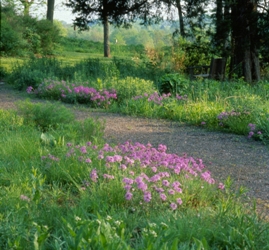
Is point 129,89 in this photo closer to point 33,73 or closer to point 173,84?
point 173,84

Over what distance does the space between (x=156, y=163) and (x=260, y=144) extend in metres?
2.34

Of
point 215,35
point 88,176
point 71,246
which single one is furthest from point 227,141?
point 215,35

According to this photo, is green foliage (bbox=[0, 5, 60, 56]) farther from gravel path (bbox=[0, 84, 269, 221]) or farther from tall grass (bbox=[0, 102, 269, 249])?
tall grass (bbox=[0, 102, 269, 249])

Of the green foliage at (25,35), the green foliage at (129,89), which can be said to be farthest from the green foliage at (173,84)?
the green foliage at (25,35)

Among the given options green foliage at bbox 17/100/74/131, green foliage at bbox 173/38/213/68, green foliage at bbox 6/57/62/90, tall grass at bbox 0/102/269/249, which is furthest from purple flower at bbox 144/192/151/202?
green foliage at bbox 173/38/213/68

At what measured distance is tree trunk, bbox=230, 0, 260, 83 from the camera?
12.0 meters

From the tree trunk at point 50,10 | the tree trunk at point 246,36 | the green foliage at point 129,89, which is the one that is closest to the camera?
the green foliage at point 129,89

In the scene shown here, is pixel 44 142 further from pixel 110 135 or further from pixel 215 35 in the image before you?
pixel 215 35

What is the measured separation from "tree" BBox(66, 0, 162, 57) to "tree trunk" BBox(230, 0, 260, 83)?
440cm

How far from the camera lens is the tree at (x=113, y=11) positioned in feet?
49.8

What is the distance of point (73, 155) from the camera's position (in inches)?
170

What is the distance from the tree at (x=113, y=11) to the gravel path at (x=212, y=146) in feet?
25.7

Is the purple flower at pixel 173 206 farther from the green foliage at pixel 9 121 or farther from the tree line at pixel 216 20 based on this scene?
the tree line at pixel 216 20

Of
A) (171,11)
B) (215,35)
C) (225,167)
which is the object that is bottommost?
(225,167)
